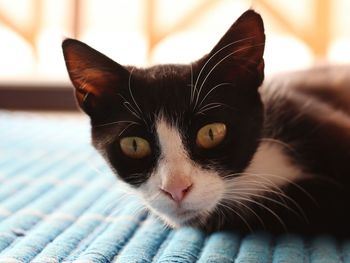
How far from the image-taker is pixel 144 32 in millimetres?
2359

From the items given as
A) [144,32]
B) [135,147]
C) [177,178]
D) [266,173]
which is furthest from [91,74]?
[144,32]

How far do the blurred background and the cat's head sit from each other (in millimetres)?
1333

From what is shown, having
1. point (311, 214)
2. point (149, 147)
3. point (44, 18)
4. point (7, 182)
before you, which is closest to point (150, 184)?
point (149, 147)

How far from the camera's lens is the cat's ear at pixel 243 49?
88 centimetres

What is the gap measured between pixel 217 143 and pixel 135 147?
0.45ft

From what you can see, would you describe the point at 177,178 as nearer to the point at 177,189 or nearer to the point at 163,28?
the point at 177,189

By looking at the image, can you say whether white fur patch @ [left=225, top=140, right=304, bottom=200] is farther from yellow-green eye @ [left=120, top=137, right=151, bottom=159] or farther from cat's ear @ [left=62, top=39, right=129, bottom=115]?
cat's ear @ [left=62, top=39, right=129, bottom=115]

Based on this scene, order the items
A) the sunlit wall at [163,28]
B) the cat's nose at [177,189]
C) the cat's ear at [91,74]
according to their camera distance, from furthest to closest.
A: the sunlit wall at [163,28] < the cat's ear at [91,74] < the cat's nose at [177,189]

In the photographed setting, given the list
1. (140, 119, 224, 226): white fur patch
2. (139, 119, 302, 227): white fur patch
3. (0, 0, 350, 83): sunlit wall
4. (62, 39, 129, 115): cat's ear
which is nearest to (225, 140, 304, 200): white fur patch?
(139, 119, 302, 227): white fur patch

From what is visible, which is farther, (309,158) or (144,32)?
(144,32)

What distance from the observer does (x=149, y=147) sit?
0.87 metres

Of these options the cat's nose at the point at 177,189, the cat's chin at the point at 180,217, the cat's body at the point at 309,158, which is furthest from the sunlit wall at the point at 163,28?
the cat's nose at the point at 177,189

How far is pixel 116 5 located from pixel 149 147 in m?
1.63

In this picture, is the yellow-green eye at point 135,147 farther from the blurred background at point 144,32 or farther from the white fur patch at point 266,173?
the blurred background at point 144,32
